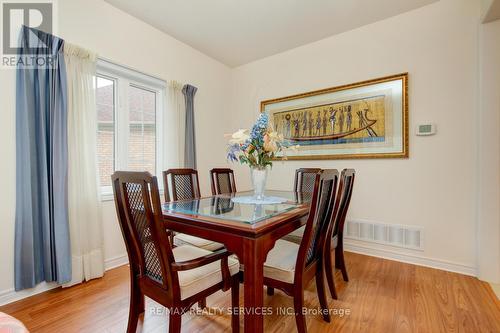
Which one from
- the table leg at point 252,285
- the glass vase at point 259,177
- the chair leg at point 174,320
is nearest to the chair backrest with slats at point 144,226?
the chair leg at point 174,320

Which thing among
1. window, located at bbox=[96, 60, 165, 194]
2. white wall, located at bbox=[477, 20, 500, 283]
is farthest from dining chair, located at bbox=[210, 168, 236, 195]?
white wall, located at bbox=[477, 20, 500, 283]

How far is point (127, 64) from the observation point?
2703 mm

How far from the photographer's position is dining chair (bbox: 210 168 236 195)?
105 inches

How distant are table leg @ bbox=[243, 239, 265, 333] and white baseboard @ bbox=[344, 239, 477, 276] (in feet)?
7.12

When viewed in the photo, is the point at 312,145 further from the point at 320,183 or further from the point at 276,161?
the point at 320,183

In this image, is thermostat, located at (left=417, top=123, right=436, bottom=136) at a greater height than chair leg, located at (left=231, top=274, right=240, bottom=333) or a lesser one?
greater

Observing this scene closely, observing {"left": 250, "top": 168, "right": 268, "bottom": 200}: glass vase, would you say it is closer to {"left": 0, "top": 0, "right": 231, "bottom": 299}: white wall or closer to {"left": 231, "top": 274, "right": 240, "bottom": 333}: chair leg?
{"left": 231, "top": 274, "right": 240, "bottom": 333}: chair leg

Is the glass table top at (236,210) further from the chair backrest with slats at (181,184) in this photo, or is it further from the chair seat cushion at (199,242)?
the chair backrest with slats at (181,184)

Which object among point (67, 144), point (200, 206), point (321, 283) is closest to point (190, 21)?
point (67, 144)

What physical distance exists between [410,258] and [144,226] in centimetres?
277

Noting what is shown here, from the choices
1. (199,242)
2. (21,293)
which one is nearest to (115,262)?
(21,293)

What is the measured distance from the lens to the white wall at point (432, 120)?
236cm

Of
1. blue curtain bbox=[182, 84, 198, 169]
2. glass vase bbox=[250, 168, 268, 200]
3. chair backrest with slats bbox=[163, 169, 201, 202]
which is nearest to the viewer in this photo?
glass vase bbox=[250, 168, 268, 200]

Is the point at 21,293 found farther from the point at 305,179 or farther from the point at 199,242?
the point at 305,179
